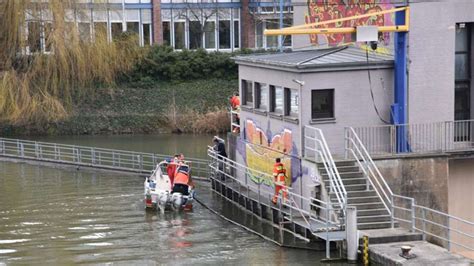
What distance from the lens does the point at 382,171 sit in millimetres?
24484

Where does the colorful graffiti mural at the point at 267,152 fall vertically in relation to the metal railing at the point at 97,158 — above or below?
above

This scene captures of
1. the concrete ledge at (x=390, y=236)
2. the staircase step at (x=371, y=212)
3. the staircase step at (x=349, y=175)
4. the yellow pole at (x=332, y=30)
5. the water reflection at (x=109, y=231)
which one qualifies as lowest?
the water reflection at (x=109, y=231)

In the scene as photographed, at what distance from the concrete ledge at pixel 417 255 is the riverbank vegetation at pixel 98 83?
29.6 metres

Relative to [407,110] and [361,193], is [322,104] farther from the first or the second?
[361,193]

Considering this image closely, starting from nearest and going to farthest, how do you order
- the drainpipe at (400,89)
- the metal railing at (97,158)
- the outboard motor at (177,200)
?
the drainpipe at (400,89), the outboard motor at (177,200), the metal railing at (97,158)

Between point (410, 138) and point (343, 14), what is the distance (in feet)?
18.8

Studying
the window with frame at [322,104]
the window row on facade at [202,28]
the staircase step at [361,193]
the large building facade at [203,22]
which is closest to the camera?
the staircase step at [361,193]

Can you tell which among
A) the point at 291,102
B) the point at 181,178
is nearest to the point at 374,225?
the point at 291,102

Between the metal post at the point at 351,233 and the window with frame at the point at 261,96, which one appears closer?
the metal post at the point at 351,233

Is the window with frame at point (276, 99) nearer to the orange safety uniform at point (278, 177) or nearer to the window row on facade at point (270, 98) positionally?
the window row on facade at point (270, 98)

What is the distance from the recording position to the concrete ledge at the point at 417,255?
19781 millimetres

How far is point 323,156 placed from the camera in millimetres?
24297

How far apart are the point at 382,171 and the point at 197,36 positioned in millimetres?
43334

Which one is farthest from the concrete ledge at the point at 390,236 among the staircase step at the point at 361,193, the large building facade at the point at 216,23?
the large building facade at the point at 216,23
